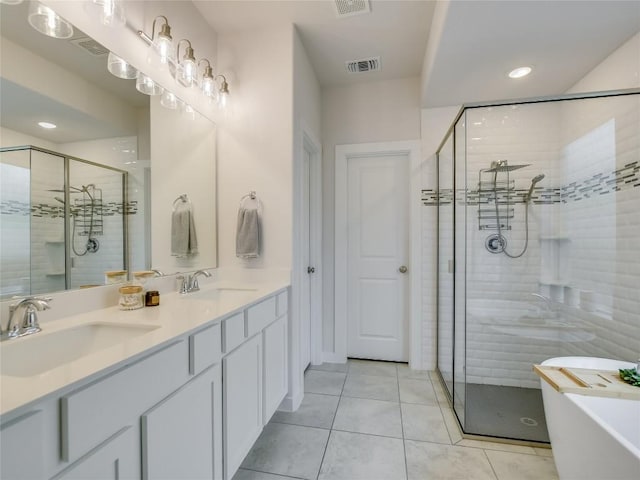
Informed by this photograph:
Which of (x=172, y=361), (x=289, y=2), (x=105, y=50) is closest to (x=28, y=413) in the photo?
(x=172, y=361)

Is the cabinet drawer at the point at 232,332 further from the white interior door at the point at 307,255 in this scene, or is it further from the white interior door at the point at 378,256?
the white interior door at the point at 378,256

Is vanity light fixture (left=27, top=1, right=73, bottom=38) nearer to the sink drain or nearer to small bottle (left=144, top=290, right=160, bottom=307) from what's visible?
small bottle (left=144, top=290, right=160, bottom=307)

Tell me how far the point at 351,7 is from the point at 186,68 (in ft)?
3.84

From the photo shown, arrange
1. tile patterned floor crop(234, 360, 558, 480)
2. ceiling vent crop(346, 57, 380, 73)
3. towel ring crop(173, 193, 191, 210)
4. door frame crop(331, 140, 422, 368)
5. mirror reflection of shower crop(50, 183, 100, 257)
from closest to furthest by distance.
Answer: mirror reflection of shower crop(50, 183, 100, 257) < tile patterned floor crop(234, 360, 558, 480) < towel ring crop(173, 193, 191, 210) < ceiling vent crop(346, 57, 380, 73) < door frame crop(331, 140, 422, 368)

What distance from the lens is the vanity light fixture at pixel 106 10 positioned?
4.30 feet

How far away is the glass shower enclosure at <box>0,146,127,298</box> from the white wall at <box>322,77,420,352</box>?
1.90m

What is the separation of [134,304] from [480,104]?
238cm

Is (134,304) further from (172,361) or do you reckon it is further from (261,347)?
(261,347)

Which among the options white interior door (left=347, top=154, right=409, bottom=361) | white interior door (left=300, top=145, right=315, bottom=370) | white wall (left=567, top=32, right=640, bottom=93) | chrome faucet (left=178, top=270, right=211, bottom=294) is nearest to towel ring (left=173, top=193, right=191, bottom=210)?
chrome faucet (left=178, top=270, right=211, bottom=294)

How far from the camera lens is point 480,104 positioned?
2.02 m

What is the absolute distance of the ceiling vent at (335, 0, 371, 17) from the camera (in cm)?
198

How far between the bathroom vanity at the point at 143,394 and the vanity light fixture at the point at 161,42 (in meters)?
1.35

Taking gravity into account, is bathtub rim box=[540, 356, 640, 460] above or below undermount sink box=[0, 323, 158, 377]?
below

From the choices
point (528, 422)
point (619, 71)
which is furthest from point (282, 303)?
point (619, 71)
